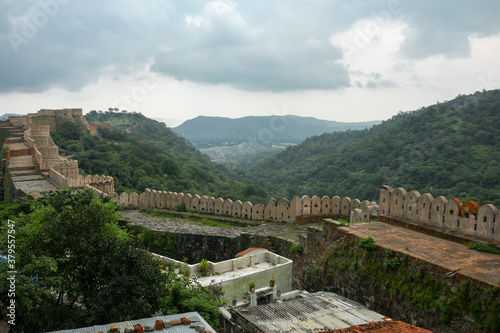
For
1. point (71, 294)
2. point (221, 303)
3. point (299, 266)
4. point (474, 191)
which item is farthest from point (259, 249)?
point (474, 191)

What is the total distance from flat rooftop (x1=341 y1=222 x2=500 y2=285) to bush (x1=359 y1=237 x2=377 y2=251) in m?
0.14

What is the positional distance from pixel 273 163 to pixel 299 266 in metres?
50.1

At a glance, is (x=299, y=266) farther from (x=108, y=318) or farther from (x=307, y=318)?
(x=108, y=318)

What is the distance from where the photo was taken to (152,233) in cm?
1441

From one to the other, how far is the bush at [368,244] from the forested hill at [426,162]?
44.2ft

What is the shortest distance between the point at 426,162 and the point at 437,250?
23.1 m

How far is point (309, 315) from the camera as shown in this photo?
22.9 ft

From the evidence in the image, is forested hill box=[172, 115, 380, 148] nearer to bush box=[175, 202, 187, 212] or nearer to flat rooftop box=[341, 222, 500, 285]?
bush box=[175, 202, 187, 212]

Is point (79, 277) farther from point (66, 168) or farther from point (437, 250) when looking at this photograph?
point (66, 168)

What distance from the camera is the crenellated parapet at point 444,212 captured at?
7.55 metres

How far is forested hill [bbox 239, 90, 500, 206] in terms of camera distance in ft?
76.5

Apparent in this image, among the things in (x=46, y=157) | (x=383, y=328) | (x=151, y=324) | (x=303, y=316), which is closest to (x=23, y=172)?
(x=46, y=157)

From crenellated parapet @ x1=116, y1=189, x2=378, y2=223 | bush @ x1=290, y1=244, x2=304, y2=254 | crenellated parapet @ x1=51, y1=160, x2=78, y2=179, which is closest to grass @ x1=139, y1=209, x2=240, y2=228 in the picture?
crenellated parapet @ x1=116, y1=189, x2=378, y2=223

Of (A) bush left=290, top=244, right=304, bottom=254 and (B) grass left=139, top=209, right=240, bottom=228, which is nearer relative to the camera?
(A) bush left=290, top=244, right=304, bottom=254
